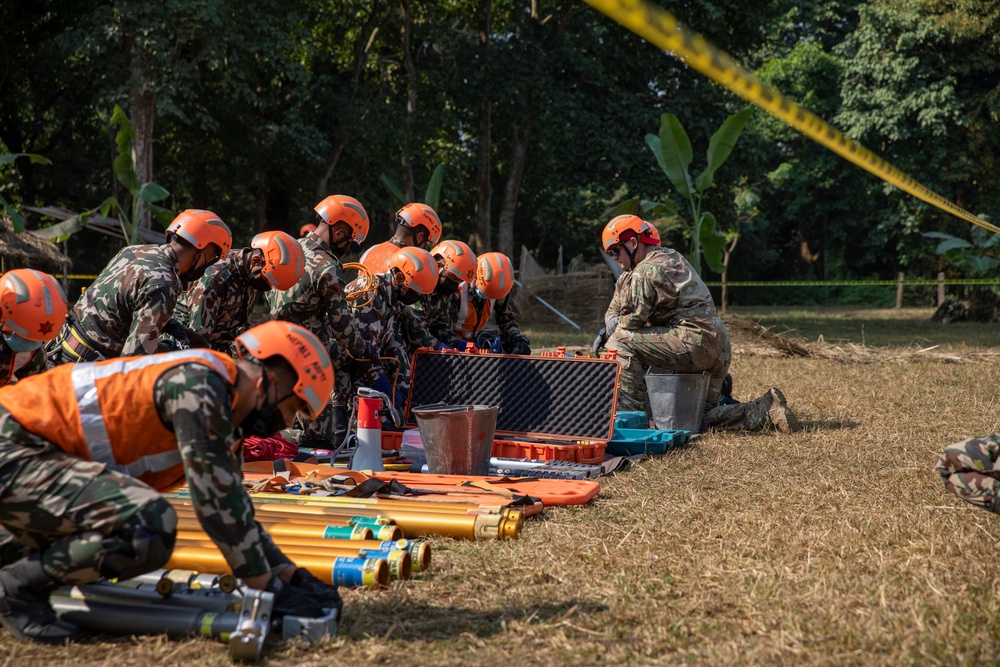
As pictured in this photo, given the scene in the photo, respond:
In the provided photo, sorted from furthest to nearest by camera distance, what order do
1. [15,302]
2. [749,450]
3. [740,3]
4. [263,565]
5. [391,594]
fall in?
[740,3] < [749,450] < [15,302] < [391,594] < [263,565]

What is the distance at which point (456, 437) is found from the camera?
655 centimetres

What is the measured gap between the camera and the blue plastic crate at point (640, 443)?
782 cm

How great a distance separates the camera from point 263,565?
11.8 ft

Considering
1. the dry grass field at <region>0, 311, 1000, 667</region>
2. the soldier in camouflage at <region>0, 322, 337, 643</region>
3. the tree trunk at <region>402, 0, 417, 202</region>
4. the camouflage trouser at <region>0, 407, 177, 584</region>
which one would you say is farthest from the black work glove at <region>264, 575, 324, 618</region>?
the tree trunk at <region>402, 0, 417, 202</region>

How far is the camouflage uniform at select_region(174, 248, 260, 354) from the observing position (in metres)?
7.56

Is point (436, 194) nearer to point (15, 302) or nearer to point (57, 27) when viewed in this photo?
point (57, 27)

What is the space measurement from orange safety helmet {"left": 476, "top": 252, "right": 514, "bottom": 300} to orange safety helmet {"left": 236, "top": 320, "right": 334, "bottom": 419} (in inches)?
225

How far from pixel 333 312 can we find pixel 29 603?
442cm

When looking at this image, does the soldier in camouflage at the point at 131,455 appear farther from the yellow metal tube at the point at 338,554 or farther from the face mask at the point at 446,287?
the face mask at the point at 446,287

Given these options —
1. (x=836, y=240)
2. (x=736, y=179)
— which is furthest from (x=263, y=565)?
(x=836, y=240)

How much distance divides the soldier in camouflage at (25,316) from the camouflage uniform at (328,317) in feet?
6.69

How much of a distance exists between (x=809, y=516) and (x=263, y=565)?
130 inches

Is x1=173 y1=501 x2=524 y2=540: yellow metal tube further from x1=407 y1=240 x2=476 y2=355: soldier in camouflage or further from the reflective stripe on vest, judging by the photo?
x1=407 y1=240 x2=476 y2=355: soldier in camouflage

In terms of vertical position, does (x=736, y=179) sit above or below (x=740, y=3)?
below
